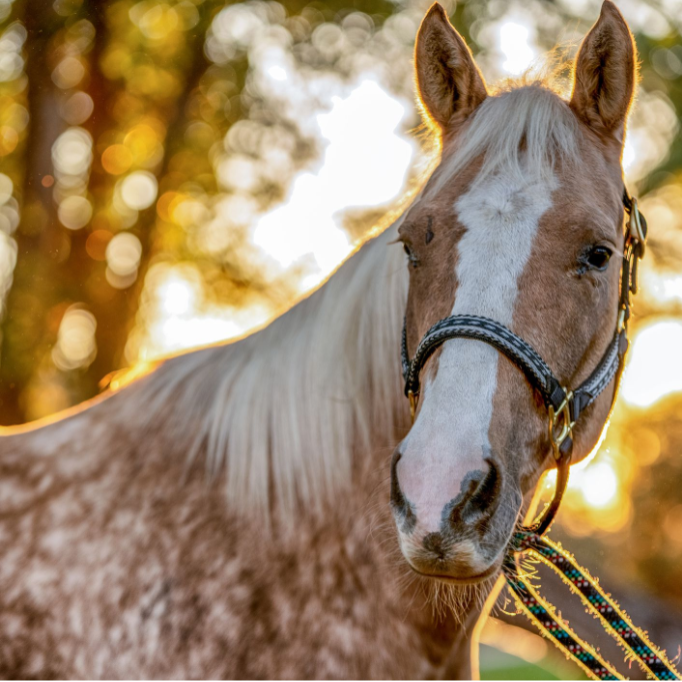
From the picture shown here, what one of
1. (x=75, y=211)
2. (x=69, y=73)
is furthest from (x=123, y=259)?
(x=69, y=73)

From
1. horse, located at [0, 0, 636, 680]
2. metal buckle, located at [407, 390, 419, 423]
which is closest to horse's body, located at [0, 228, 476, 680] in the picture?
horse, located at [0, 0, 636, 680]

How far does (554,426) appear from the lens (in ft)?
A: 6.07

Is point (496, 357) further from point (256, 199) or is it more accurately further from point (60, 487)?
point (256, 199)

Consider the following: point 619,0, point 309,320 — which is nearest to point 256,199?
point 619,0

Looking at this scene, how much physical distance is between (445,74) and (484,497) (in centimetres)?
154

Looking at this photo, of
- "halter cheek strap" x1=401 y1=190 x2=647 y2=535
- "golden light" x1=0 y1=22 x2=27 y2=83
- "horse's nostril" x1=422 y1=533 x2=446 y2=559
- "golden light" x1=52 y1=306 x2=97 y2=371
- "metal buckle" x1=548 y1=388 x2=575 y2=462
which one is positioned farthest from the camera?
"golden light" x1=52 y1=306 x2=97 y2=371

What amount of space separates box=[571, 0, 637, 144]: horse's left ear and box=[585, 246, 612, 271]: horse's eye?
0.51 metres

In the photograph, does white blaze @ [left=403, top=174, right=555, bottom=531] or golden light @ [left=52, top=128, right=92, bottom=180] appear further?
golden light @ [left=52, top=128, right=92, bottom=180]

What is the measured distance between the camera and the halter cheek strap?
66.6 inches

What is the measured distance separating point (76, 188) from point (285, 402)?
10.2 metres

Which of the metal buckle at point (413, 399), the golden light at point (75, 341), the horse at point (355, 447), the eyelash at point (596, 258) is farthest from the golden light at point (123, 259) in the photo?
the eyelash at point (596, 258)

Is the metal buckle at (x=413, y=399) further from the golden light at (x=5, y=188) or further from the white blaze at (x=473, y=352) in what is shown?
the golden light at (x=5, y=188)

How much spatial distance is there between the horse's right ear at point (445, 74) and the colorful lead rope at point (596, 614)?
1.56 meters

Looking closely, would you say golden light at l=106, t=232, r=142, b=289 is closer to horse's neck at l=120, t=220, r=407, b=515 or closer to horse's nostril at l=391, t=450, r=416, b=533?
horse's neck at l=120, t=220, r=407, b=515
